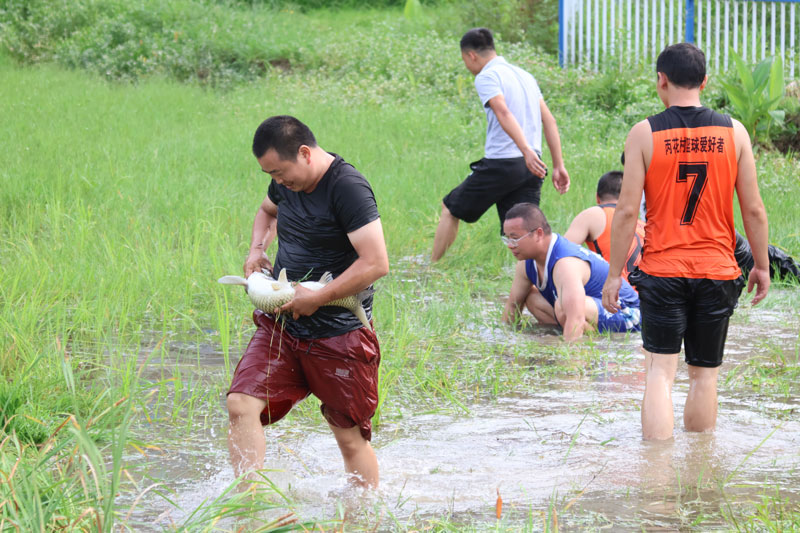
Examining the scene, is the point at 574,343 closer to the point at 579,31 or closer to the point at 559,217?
the point at 559,217

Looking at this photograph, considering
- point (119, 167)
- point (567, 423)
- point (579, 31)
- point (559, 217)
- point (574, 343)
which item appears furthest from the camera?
point (579, 31)

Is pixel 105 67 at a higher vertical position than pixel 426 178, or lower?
higher

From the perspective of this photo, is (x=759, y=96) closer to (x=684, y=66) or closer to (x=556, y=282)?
(x=556, y=282)

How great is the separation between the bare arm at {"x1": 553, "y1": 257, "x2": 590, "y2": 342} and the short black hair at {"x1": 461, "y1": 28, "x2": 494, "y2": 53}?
213 cm

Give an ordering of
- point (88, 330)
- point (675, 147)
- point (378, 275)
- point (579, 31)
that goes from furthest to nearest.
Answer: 1. point (579, 31)
2. point (88, 330)
3. point (675, 147)
4. point (378, 275)

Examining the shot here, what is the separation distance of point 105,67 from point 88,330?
1236cm

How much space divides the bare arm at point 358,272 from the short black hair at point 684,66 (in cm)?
149

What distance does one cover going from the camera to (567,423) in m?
4.88

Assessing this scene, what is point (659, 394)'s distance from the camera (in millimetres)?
4324

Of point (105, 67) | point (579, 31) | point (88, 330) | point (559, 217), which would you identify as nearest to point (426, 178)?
point (559, 217)

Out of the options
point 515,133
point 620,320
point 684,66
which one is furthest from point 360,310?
point 515,133

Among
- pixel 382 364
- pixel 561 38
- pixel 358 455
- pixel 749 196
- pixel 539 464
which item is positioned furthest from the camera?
pixel 561 38

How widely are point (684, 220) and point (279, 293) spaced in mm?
1767

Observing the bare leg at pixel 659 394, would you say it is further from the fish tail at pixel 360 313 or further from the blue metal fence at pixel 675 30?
the blue metal fence at pixel 675 30
